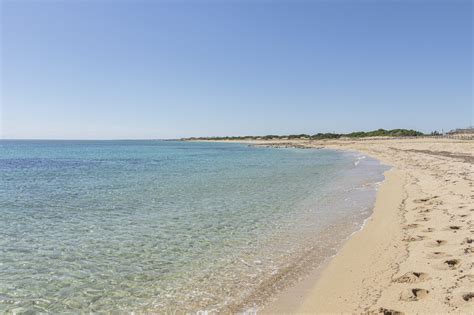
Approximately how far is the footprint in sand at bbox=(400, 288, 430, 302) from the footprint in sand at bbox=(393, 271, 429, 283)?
0.42m

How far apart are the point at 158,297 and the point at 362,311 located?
360 cm

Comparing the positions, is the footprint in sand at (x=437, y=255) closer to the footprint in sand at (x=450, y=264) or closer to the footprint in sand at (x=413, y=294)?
the footprint in sand at (x=450, y=264)

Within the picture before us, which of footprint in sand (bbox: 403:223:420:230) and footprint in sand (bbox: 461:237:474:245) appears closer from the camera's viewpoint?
footprint in sand (bbox: 461:237:474:245)

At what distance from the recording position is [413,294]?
5621 mm

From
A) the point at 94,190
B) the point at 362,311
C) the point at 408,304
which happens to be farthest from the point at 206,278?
the point at 94,190

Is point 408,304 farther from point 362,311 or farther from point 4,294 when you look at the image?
point 4,294

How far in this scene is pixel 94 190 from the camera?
19547 millimetres

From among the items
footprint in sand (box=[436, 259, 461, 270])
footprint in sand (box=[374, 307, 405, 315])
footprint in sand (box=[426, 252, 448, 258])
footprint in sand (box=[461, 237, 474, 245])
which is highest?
footprint in sand (box=[461, 237, 474, 245])

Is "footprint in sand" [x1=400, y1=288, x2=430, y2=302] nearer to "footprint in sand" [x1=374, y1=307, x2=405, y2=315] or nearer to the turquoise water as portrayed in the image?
"footprint in sand" [x1=374, y1=307, x2=405, y2=315]

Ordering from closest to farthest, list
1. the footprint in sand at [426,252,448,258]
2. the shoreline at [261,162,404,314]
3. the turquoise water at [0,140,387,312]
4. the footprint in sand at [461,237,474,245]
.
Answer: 1. the shoreline at [261,162,404,314]
2. the turquoise water at [0,140,387,312]
3. the footprint in sand at [426,252,448,258]
4. the footprint in sand at [461,237,474,245]

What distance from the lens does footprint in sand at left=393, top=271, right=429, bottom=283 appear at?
618 cm

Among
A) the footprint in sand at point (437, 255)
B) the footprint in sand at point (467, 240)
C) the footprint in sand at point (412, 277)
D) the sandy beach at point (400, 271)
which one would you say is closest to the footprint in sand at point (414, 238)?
the sandy beach at point (400, 271)

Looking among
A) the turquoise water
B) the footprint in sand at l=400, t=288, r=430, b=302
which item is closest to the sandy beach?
the footprint in sand at l=400, t=288, r=430, b=302

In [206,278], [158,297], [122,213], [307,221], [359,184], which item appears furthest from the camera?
[359,184]
